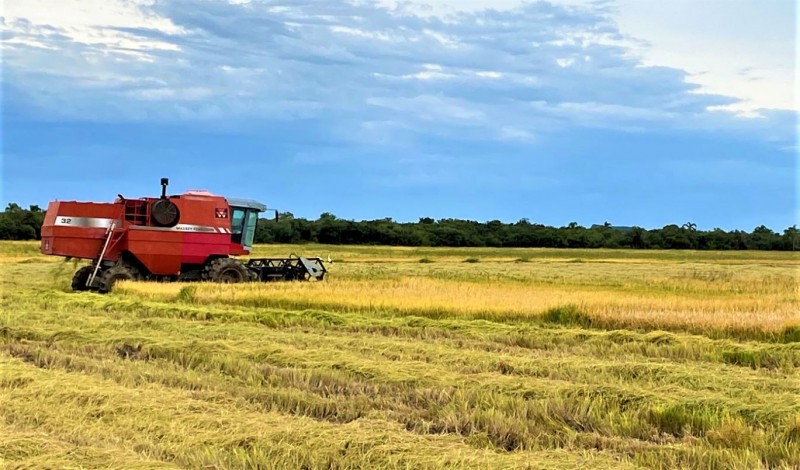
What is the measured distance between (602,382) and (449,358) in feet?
5.86

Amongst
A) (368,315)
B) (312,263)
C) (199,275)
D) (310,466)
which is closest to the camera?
(310,466)

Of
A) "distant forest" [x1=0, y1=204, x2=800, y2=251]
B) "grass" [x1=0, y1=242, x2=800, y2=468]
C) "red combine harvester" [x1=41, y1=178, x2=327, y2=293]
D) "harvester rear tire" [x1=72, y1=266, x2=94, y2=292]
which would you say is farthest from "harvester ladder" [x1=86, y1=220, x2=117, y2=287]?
"distant forest" [x1=0, y1=204, x2=800, y2=251]

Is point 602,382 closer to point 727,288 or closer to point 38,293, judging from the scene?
point 38,293

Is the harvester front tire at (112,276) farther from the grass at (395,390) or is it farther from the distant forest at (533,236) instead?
the distant forest at (533,236)

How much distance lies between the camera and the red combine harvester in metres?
17.5

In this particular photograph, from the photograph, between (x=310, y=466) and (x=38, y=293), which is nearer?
(x=310, y=466)

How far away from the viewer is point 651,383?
670cm

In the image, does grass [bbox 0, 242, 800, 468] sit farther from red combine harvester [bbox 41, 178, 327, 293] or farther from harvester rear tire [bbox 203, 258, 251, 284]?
harvester rear tire [bbox 203, 258, 251, 284]

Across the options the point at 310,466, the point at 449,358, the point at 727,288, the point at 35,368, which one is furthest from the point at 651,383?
the point at 727,288

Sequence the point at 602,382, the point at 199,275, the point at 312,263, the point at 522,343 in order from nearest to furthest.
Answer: the point at 602,382 < the point at 522,343 < the point at 199,275 < the point at 312,263

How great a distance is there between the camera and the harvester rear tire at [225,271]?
18250mm

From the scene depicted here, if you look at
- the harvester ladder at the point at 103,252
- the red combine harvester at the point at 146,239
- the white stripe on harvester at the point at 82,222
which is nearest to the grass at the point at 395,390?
the harvester ladder at the point at 103,252

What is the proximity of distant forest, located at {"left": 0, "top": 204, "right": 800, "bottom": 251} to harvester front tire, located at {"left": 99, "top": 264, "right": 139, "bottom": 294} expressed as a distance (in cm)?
5455

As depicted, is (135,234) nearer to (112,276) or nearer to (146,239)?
(146,239)
